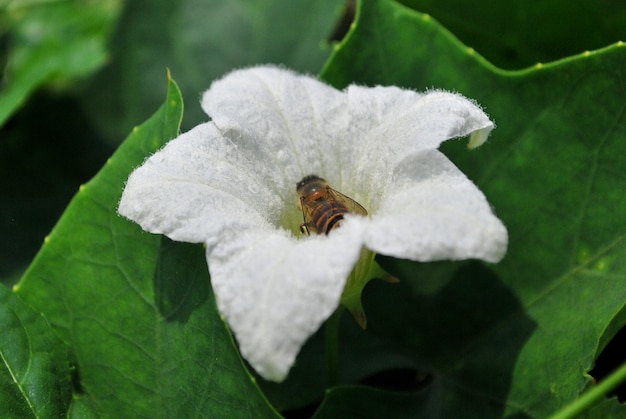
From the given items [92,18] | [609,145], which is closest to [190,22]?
[92,18]

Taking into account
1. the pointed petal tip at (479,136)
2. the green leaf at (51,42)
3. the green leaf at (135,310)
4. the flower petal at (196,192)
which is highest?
the pointed petal tip at (479,136)

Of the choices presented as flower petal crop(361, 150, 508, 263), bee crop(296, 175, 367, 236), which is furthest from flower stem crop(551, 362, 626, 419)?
bee crop(296, 175, 367, 236)

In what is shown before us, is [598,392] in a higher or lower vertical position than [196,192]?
higher

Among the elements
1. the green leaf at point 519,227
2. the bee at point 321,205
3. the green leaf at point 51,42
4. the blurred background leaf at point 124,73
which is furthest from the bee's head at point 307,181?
the green leaf at point 51,42

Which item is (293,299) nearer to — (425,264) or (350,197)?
(350,197)

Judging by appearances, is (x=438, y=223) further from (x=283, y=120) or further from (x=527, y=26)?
(x=527, y=26)

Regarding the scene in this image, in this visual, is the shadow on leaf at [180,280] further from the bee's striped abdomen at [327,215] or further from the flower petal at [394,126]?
the flower petal at [394,126]

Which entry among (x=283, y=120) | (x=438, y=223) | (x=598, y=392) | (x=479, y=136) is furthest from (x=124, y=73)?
(x=598, y=392)

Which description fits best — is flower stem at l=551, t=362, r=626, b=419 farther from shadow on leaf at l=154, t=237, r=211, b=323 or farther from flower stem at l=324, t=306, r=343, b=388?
shadow on leaf at l=154, t=237, r=211, b=323
